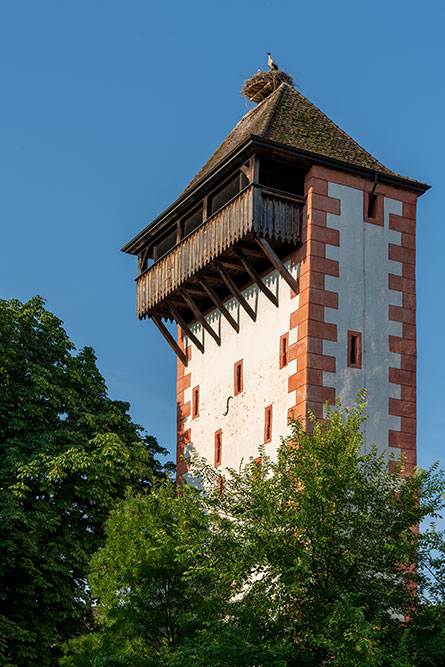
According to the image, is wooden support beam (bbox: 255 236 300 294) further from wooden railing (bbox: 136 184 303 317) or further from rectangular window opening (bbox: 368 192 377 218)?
rectangular window opening (bbox: 368 192 377 218)

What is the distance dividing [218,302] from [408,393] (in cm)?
557

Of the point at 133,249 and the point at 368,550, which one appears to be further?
the point at 133,249

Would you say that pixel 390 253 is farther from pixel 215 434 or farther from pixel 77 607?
pixel 77 607

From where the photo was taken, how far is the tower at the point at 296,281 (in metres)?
31.5

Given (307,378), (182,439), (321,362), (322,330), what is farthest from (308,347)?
(182,439)

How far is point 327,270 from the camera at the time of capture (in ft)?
105

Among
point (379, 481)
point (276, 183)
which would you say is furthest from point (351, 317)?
point (379, 481)

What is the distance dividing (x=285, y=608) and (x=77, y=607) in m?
11.2

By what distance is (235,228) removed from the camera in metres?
32.2

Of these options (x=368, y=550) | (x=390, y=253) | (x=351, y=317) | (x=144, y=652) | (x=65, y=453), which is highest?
(x=390, y=253)

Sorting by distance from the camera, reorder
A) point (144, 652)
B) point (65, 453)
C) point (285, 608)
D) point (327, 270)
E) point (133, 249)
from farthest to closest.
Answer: point (133, 249) < point (65, 453) < point (327, 270) < point (144, 652) < point (285, 608)

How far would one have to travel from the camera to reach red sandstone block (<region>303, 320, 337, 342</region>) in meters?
31.2

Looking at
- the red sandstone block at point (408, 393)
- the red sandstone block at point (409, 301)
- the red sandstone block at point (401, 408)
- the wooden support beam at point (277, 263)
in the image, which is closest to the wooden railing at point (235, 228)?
the wooden support beam at point (277, 263)

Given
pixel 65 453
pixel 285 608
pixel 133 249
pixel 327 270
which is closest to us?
pixel 285 608
